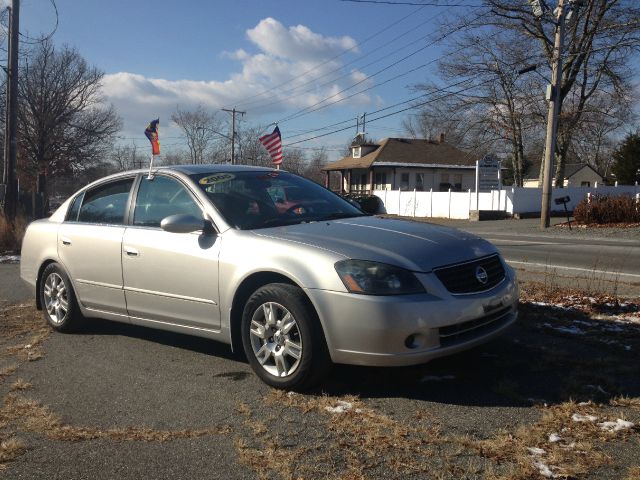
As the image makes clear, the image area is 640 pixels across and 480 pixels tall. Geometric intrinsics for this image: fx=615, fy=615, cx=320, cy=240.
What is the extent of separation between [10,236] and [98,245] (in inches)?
407

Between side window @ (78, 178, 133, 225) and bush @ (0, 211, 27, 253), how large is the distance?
927cm

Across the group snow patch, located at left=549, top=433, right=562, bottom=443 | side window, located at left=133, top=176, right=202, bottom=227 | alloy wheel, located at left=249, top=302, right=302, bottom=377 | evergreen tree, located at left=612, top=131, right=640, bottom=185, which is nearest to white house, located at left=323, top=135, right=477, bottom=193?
evergreen tree, located at left=612, top=131, right=640, bottom=185

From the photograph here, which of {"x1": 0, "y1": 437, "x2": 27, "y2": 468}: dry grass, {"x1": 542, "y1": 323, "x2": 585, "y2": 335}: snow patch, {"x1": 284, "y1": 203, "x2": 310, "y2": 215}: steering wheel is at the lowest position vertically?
{"x1": 0, "y1": 437, "x2": 27, "y2": 468}: dry grass

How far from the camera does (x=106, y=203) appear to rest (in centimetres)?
576

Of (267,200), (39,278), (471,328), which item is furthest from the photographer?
(39,278)

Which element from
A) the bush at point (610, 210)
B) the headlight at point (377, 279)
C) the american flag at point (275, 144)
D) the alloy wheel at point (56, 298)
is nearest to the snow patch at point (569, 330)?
the headlight at point (377, 279)

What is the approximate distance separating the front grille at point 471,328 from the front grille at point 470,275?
203 mm

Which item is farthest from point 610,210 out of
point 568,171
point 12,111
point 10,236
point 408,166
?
point 568,171

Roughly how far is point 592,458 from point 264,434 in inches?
67.1

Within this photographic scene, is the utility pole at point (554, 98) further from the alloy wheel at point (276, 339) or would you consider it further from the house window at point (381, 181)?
the house window at point (381, 181)

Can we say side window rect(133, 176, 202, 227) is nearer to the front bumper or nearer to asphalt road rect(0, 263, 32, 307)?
the front bumper

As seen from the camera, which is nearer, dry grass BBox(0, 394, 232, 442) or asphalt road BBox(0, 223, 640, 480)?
asphalt road BBox(0, 223, 640, 480)

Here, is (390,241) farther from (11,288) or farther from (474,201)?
(474,201)

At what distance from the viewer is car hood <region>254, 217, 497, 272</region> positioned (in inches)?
155
